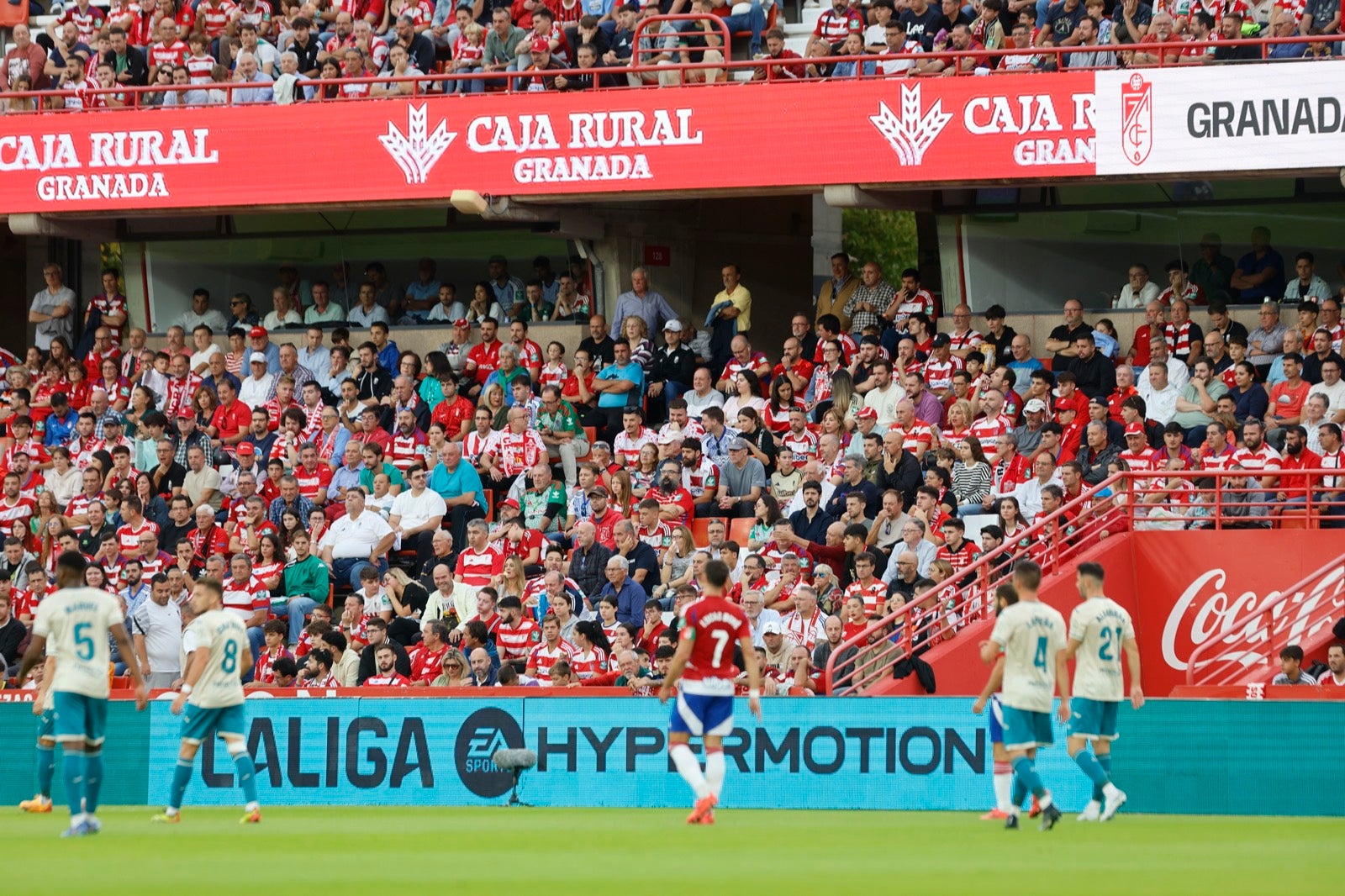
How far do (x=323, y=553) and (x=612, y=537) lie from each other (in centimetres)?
335

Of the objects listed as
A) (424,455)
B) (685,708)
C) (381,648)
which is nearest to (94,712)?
(685,708)

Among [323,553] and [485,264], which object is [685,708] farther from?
[485,264]

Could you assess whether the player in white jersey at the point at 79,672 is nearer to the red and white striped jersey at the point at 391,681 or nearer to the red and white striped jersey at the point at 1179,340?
the red and white striped jersey at the point at 391,681

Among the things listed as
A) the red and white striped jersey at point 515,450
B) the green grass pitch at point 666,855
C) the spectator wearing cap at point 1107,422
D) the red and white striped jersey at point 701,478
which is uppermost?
the red and white striped jersey at point 515,450

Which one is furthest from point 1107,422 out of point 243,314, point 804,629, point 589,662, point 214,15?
point 214,15

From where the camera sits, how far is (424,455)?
24281 mm

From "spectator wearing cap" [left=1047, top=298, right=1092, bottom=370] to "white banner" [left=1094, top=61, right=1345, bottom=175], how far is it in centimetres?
153

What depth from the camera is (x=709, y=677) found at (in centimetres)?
1391

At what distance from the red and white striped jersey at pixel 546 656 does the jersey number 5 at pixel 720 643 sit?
5.55 m

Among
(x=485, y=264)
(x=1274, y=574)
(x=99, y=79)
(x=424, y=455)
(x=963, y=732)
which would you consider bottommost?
(x=963, y=732)

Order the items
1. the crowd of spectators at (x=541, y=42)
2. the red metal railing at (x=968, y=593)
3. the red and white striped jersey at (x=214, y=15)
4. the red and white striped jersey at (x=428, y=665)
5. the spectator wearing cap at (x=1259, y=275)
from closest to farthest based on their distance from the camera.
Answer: the red metal railing at (x=968, y=593) → the red and white striped jersey at (x=428, y=665) → the crowd of spectators at (x=541, y=42) → the spectator wearing cap at (x=1259, y=275) → the red and white striped jersey at (x=214, y=15)

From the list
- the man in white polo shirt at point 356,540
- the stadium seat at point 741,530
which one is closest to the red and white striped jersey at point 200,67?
the man in white polo shirt at point 356,540

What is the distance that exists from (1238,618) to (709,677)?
846cm

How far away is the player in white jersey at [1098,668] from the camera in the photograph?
1452cm
